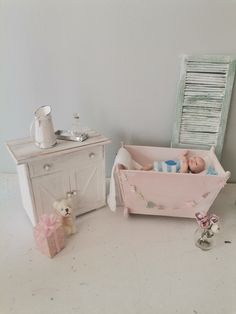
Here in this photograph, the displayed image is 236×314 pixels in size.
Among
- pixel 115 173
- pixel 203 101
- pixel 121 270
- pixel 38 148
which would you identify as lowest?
pixel 121 270

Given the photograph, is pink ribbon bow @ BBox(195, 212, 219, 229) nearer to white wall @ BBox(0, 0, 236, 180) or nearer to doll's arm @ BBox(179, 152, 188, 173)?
doll's arm @ BBox(179, 152, 188, 173)

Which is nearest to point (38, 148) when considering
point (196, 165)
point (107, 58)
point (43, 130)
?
point (43, 130)

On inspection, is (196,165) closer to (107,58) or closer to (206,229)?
(206,229)

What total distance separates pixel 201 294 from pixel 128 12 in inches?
37.2

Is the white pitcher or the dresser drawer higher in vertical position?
the white pitcher

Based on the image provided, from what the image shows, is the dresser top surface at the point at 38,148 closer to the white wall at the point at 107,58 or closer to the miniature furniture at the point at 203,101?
the white wall at the point at 107,58

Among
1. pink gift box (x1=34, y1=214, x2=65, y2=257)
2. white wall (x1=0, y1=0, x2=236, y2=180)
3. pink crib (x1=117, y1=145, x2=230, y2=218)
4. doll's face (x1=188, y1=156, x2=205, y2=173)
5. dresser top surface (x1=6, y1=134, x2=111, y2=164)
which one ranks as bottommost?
pink gift box (x1=34, y1=214, x2=65, y2=257)

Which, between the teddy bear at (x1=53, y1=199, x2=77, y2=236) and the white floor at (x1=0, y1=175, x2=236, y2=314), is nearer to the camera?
the white floor at (x1=0, y1=175, x2=236, y2=314)

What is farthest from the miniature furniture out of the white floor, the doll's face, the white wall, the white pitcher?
the white pitcher

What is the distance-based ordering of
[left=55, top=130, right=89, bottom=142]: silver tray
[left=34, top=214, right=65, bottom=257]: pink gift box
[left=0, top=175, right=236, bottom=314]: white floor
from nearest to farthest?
[left=0, top=175, right=236, bottom=314]: white floor < [left=34, top=214, right=65, bottom=257]: pink gift box < [left=55, top=130, right=89, bottom=142]: silver tray

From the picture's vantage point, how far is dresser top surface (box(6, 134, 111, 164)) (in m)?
0.82

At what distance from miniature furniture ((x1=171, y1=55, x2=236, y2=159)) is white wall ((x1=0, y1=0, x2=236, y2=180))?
1.7 inches

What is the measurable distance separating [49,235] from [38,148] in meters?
0.29

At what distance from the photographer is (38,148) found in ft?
2.82
